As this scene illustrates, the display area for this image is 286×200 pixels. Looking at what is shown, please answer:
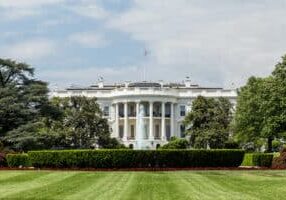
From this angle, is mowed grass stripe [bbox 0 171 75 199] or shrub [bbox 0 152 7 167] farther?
shrub [bbox 0 152 7 167]

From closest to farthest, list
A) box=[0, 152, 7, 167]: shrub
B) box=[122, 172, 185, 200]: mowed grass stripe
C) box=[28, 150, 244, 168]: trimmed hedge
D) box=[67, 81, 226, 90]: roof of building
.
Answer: box=[122, 172, 185, 200]: mowed grass stripe
box=[28, 150, 244, 168]: trimmed hedge
box=[0, 152, 7, 167]: shrub
box=[67, 81, 226, 90]: roof of building

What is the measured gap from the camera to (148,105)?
433ft

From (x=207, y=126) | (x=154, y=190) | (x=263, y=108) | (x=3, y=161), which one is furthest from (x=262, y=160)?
(x=207, y=126)

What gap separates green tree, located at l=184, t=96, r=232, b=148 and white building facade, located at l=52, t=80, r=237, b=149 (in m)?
33.8

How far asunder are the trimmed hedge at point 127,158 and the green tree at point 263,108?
2481 cm

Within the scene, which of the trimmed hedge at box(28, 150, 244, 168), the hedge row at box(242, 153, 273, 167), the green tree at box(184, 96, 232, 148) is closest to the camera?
the trimmed hedge at box(28, 150, 244, 168)

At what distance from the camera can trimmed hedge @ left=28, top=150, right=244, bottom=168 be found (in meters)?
43.5

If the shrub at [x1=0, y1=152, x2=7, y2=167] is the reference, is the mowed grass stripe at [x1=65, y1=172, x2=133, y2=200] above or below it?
below

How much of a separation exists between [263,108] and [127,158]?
32.9m

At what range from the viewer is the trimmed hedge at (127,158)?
43500mm

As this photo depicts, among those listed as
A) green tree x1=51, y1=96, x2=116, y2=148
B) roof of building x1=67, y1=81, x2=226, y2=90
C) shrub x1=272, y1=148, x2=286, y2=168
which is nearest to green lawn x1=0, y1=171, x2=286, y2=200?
shrub x1=272, y1=148, x2=286, y2=168

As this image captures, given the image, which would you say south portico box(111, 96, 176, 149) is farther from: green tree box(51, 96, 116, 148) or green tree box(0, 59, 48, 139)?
green tree box(0, 59, 48, 139)

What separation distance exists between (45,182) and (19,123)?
3627cm

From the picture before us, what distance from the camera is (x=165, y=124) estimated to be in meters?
135
